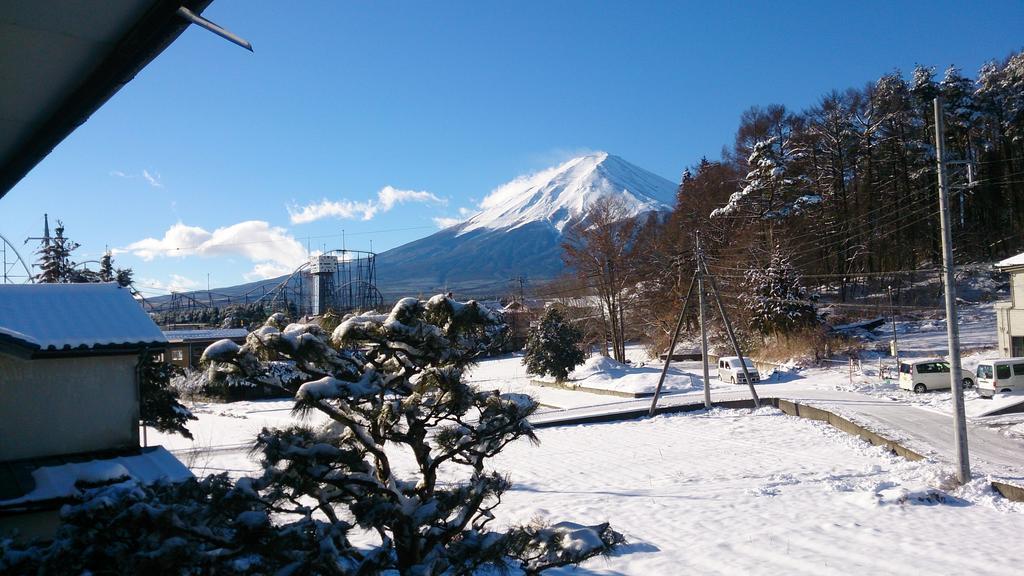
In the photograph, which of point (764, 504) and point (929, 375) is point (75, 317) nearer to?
point (764, 504)

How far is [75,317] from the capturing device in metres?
9.69

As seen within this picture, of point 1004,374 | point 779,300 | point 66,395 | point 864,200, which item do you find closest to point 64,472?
point 66,395

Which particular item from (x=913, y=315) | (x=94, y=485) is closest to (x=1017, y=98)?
(x=913, y=315)

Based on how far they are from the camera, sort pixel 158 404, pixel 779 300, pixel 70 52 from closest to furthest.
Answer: pixel 70 52 → pixel 158 404 → pixel 779 300

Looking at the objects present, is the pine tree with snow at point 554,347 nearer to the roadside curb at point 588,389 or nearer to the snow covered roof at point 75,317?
the roadside curb at point 588,389

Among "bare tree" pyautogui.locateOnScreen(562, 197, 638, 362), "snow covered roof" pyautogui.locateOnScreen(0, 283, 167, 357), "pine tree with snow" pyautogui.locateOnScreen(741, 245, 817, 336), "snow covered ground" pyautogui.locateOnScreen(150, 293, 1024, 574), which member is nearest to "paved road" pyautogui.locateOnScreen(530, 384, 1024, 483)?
"snow covered ground" pyautogui.locateOnScreen(150, 293, 1024, 574)

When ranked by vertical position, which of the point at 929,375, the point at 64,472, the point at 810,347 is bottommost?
the point at 929,375

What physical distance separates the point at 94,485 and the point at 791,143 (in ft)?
146

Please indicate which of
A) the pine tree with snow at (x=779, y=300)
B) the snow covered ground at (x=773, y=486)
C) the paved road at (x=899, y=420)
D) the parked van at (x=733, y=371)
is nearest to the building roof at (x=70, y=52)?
the snow covered ground at (x=773, y=486)

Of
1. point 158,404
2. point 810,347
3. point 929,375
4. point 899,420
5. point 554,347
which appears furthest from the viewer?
point 554,347

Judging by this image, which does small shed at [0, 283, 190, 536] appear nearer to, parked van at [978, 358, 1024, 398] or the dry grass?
parked van at [978, 358, 1024, 398]

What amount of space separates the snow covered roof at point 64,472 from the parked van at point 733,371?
2555cm

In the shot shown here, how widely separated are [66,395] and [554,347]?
25497 millimetres

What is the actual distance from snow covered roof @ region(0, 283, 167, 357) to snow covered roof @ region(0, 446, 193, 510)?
4.74 feet
